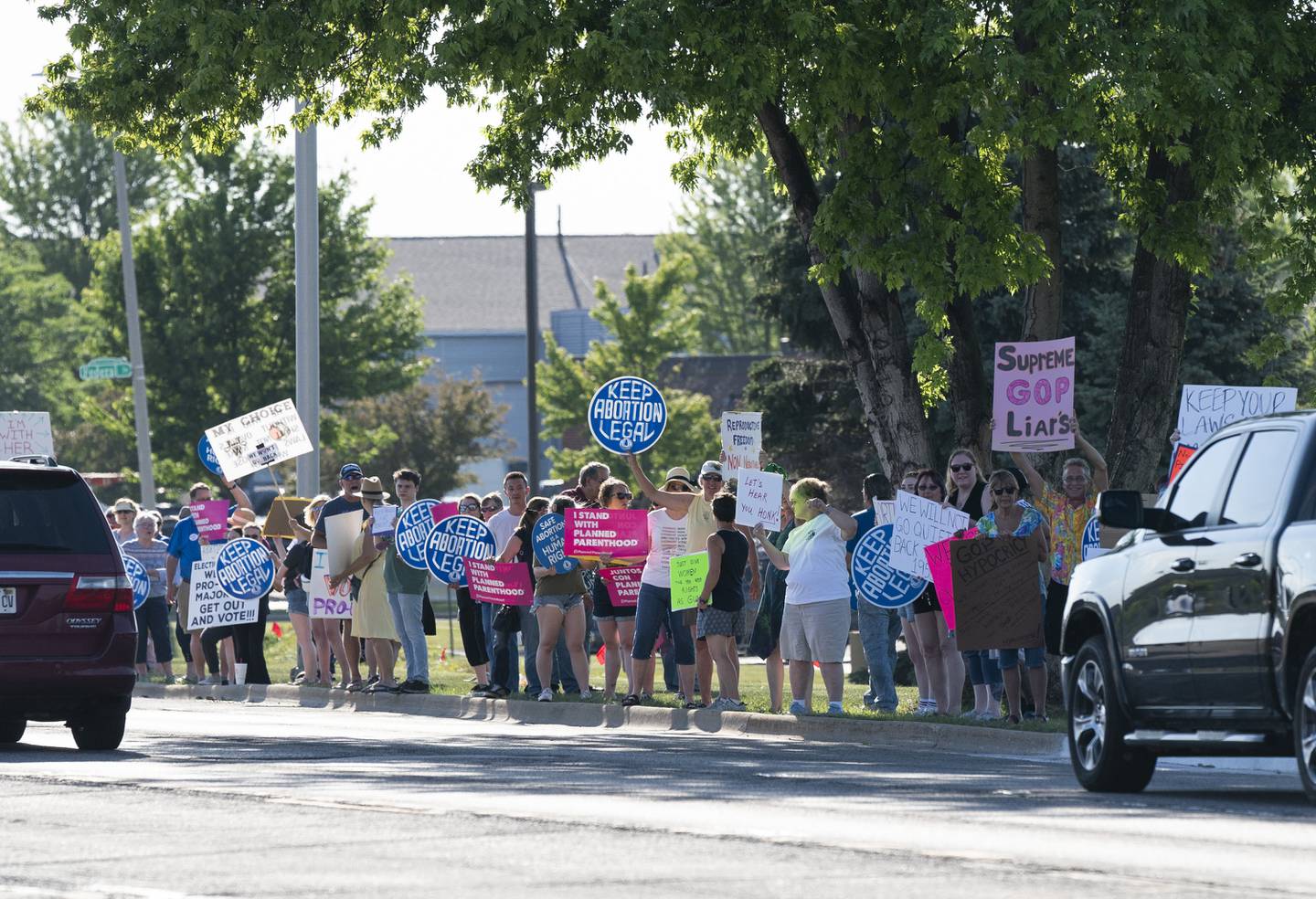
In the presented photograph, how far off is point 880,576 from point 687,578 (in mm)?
1536

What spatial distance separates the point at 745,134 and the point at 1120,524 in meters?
9.52

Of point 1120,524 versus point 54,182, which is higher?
point 54,182

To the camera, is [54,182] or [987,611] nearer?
[987,611]

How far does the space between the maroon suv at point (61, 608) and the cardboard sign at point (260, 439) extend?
10372 mm

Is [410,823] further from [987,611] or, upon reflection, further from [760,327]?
[760,327]

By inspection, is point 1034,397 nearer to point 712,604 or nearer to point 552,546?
point 712,604

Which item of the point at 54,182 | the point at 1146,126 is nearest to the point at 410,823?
the point at 1146,126

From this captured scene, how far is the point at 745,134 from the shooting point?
20266 mm

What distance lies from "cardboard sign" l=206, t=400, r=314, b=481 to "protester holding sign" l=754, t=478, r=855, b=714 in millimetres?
8973

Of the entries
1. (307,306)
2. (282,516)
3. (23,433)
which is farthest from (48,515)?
(23,433)

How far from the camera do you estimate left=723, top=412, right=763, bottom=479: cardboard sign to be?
817 inches

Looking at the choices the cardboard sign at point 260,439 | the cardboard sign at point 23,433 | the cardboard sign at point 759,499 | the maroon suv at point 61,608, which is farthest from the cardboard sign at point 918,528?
the cardboard sign at point 23,433

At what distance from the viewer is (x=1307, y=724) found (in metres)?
10.3

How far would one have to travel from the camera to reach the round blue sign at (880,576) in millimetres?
17859
